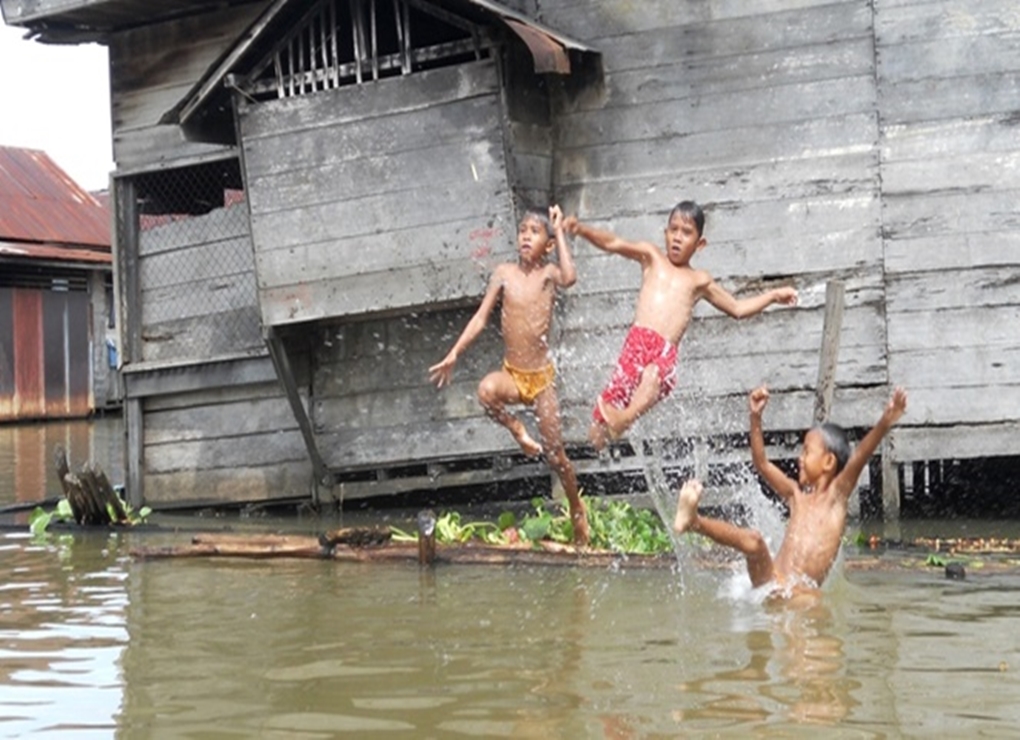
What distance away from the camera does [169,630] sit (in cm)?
762

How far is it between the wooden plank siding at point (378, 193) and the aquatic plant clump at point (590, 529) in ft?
6.97

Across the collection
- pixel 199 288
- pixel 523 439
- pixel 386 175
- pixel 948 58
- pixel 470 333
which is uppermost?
pixel 948 58

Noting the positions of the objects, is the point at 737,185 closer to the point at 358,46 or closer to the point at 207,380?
the point at 358,46

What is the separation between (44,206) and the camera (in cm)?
2944

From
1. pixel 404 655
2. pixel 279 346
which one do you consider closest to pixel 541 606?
pixel 404 655

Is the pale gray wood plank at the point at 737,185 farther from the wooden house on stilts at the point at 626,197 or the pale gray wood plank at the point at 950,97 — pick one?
the pale gray wood plank at the point at 950,97

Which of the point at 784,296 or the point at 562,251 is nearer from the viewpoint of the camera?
the point at 784,296

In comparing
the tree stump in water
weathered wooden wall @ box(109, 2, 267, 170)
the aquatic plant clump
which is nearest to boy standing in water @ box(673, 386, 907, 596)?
the aquatic plant clump

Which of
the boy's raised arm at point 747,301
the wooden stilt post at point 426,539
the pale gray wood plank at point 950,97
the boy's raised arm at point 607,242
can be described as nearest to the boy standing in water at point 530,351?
the boy's raised arm at point 607,242

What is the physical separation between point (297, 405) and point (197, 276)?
1887 millimetres

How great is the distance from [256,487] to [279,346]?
1577 mm

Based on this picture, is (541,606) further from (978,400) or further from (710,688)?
(978,400)

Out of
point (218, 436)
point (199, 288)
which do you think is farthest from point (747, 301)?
point (199, 288)

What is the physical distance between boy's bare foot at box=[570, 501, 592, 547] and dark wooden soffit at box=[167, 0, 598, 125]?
3238mm
